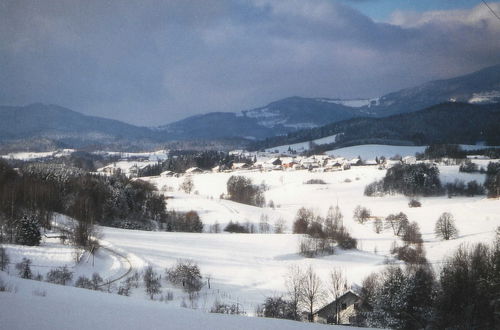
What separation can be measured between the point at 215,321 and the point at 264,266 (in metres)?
23.3

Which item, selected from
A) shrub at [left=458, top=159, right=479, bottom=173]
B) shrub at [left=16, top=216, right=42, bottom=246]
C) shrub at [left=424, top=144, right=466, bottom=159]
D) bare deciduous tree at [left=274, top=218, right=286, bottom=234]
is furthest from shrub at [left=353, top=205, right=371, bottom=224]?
shrub at [left=424, top=144, right=466, bottom=159]

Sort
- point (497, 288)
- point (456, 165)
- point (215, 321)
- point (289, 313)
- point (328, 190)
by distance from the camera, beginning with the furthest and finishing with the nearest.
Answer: point (456, 165)
point (328, 190)
point (289, 313)
point (497, 288)
point (215, 321)

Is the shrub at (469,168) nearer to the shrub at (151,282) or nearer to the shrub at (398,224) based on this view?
the shrub at (398,224)

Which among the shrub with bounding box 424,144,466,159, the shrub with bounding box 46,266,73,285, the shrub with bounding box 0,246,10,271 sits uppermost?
the shrub with bounding box 424,144,466,159

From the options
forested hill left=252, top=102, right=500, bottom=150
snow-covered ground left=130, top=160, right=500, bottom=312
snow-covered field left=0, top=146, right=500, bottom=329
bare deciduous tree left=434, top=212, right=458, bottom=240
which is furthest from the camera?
forested hill left=252, top=102, right=500, bottom=150

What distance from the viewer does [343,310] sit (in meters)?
20.3

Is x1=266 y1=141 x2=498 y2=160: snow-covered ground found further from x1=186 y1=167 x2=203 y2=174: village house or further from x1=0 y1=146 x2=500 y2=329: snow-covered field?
x1=0 y1=146 x2=500 y2=329: snow-covered field

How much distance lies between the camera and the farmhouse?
19.6m

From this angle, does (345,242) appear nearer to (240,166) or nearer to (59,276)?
(59,276)

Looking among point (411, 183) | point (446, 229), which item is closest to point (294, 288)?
point (446, 229)

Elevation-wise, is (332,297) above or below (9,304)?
below

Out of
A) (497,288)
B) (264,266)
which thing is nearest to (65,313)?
(497,288)

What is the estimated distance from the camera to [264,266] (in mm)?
29812

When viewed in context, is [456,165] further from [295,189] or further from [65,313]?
[65,313]
